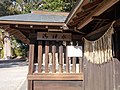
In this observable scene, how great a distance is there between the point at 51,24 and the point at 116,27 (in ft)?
8.92

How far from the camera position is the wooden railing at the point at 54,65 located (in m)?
7.52

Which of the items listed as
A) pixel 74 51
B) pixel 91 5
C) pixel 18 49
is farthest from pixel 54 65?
pixel 18 49

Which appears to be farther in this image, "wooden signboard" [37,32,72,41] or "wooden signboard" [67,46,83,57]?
"wooden signboard" [37,32,72,41]

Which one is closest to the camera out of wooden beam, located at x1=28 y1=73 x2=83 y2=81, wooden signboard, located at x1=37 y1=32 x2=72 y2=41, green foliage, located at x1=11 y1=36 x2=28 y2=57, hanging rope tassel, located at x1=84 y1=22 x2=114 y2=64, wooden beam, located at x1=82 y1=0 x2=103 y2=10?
wooden beam, located at x1=82 y1=0 x2=103 y2=10

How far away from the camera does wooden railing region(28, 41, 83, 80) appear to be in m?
7.52

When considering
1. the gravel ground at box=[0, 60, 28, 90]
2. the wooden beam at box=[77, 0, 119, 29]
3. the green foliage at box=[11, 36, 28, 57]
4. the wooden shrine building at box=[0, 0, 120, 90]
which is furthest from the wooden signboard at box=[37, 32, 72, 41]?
the green foliage at box=[11, 36, 28, 57]

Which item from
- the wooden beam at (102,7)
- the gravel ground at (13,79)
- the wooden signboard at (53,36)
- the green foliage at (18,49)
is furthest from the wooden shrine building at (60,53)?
the green foliage at (18,49)

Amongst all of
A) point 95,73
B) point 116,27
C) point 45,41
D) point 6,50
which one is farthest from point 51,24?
point 6,50

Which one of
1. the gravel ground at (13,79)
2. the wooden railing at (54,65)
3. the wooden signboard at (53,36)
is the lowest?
the gravel ground at (13,79)

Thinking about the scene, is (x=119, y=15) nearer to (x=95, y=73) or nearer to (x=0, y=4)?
(x=95, y=73)

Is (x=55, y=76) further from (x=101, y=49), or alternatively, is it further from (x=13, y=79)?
(x=13, y=79)

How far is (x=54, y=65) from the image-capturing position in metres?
7.62

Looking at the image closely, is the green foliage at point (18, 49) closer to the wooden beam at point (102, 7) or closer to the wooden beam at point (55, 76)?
the wooden beam at point (55, 76)

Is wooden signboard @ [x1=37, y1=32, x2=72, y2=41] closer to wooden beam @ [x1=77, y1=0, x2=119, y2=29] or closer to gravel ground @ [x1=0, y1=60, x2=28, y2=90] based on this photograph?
wooden beam @ [x1=77, y1=0, x2=119, y2=29]
